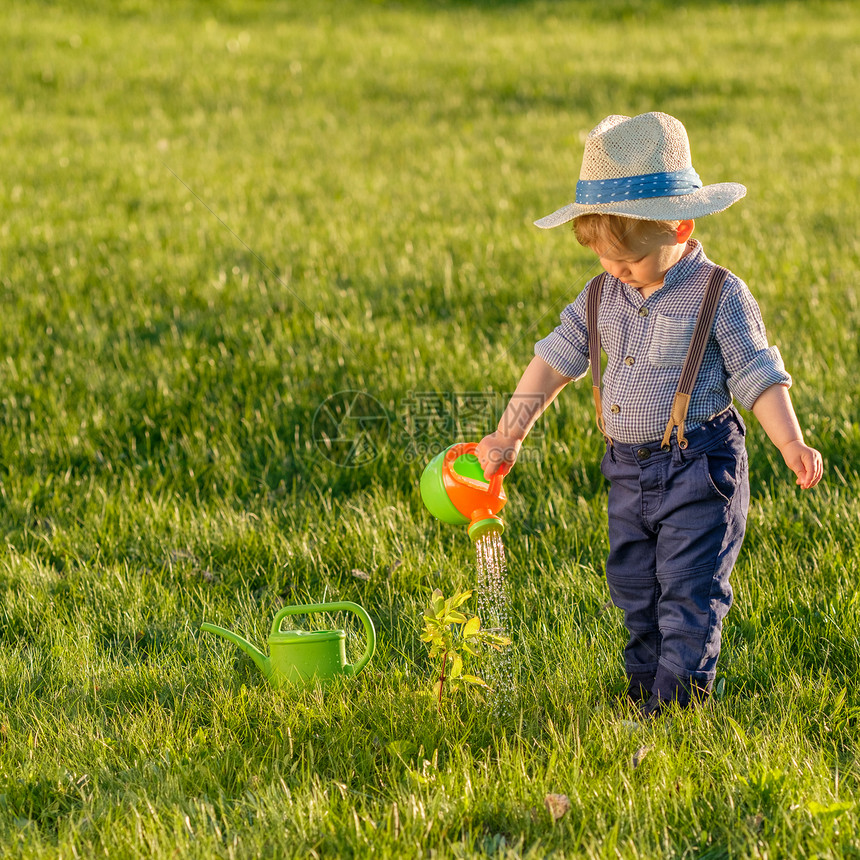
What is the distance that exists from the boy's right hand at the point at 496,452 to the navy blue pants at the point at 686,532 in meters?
0.33

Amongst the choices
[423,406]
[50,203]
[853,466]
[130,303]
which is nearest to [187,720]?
[423,406]

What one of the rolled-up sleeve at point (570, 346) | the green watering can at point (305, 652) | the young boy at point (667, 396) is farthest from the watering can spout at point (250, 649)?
the rolled-up sleeve at point (570, 346)

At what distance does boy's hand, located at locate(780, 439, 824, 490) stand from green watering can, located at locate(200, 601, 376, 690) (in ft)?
4.46

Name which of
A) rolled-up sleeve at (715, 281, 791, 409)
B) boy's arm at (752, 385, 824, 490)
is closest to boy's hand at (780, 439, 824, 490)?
boy's arm at (752, 385, 824, 490)

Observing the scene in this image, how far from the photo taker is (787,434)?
256cm

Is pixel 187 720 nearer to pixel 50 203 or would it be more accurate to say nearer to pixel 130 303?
pixel 130 303

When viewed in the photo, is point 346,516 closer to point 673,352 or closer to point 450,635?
point 450,635

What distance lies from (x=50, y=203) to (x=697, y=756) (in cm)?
729

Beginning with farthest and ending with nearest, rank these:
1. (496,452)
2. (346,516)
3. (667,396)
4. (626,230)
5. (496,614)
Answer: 1. (346,516)
2. (496,614)
3. (496,452)
4. (667,396)
5. (626,230)

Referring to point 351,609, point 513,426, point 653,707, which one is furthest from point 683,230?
point 351,609

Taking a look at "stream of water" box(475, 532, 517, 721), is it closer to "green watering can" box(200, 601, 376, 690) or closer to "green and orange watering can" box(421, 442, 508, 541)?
"green and orange watering can" box(421, 442, 508, 541)

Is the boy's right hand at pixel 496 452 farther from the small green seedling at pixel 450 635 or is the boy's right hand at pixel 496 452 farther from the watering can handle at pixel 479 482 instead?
the small green seedling at pixel 450 635

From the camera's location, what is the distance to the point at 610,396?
285 cm

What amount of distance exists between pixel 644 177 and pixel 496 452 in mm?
945
